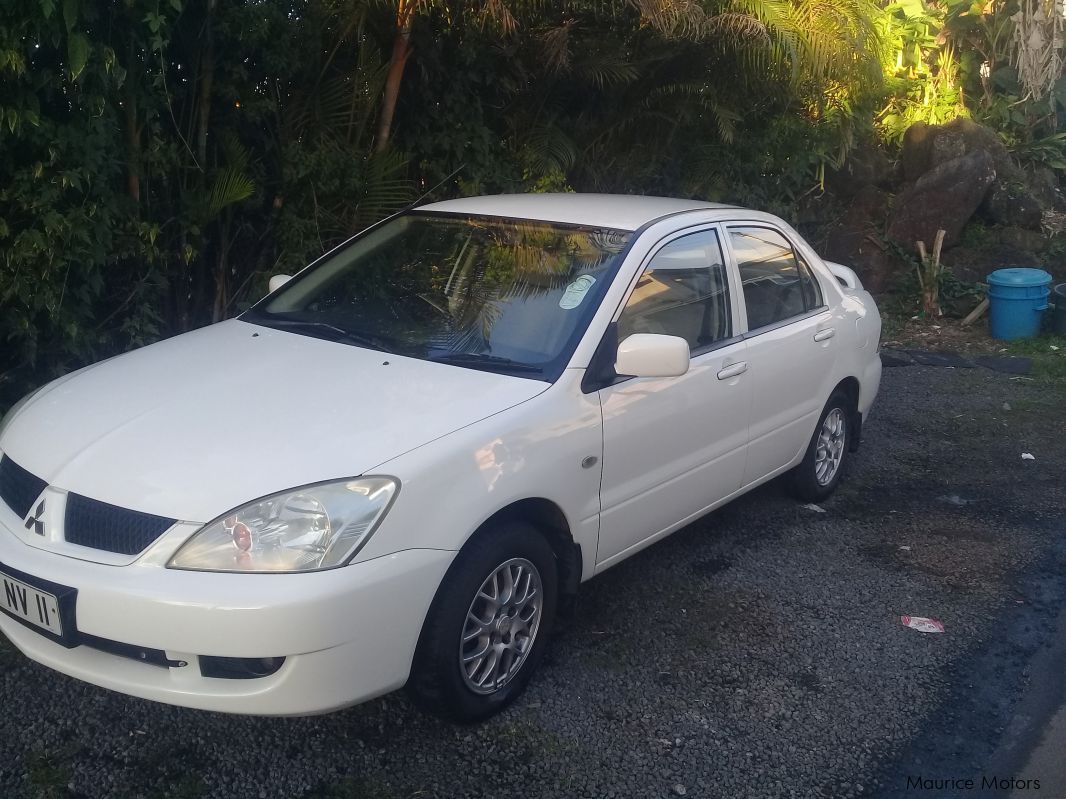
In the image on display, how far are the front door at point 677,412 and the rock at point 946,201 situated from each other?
25.7 ft

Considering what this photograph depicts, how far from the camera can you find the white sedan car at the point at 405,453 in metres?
3.03

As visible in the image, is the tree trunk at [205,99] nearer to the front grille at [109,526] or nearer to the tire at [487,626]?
the front grille at [109,526]

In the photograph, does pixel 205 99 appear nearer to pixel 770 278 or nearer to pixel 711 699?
pixel 770 278

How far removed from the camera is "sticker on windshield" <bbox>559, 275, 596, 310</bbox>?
4083 millimetres

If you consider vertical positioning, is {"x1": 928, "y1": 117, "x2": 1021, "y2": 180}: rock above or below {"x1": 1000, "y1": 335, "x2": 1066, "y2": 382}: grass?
above

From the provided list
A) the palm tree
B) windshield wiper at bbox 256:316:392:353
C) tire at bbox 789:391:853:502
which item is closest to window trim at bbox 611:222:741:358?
windshield wiper at bbox 256:316:392:353

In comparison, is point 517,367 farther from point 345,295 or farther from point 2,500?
point 2,500

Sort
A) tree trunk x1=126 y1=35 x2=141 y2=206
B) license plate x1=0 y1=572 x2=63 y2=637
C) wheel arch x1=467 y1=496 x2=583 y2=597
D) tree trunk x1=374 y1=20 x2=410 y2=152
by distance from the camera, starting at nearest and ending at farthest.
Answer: license plate x1=0 y1=572 x2=63 y2=637 < wheel arch x1=467 y1=496 x2=583 y2=597 < tree trunk x1=126 y1=35 x2=141 y2=206 < tree trunk x1=374 y1=20 x2=410 y2=152

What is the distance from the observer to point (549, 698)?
3.86 metres

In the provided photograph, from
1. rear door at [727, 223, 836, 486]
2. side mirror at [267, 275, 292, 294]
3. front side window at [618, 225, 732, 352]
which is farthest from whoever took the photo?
rear door at [727, 223, 836, 486]

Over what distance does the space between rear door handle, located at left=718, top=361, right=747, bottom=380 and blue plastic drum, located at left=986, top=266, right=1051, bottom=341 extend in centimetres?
636

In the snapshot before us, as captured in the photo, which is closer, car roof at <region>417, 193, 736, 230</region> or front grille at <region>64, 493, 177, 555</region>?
front grille at <region>64, 493, 177, 555</region>

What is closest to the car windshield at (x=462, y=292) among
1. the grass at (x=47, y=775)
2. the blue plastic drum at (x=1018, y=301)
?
the grass at (x=47, y=775)

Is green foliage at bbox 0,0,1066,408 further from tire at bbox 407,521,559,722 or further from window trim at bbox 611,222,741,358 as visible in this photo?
tire at bbox 407,521,559,722
